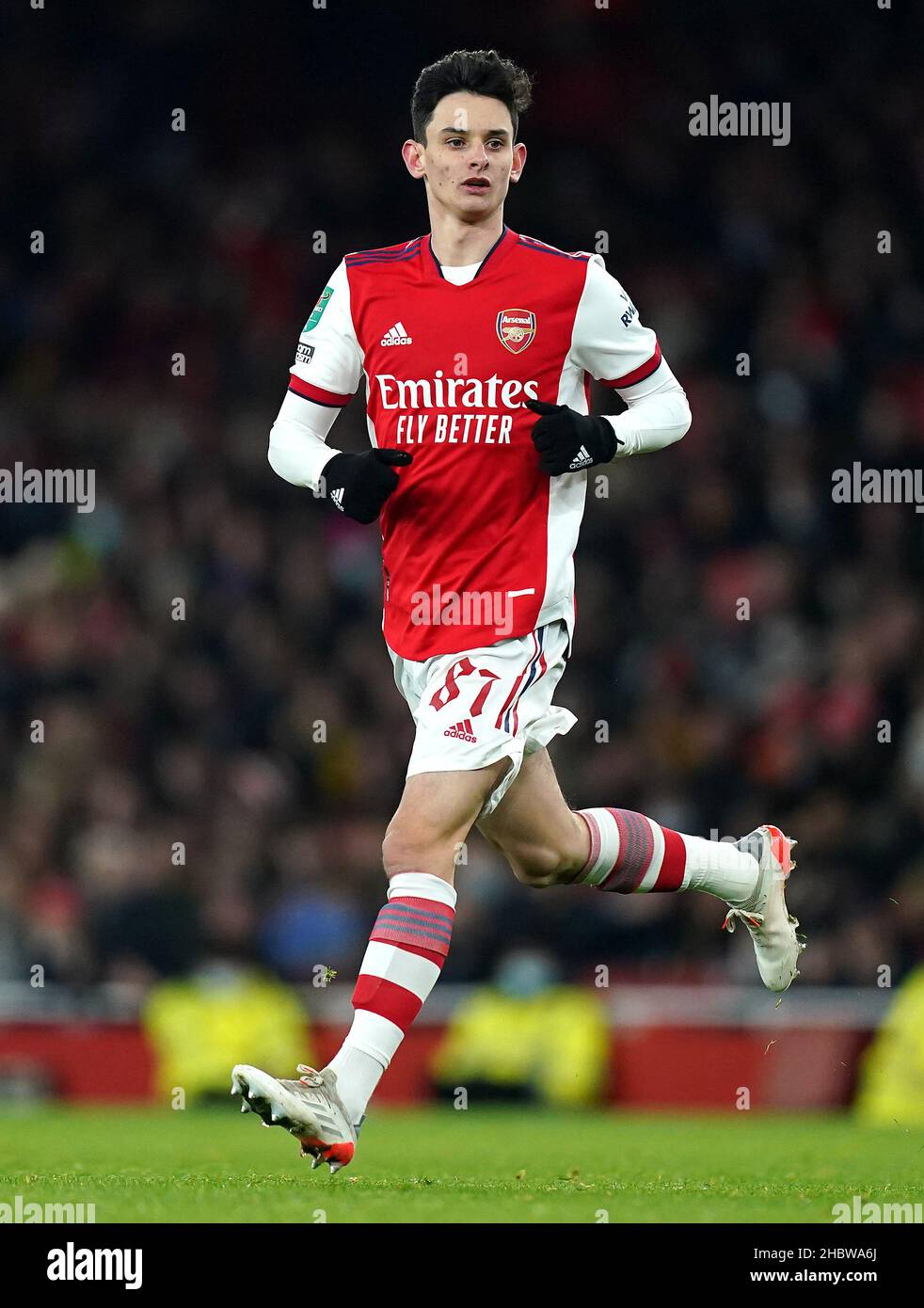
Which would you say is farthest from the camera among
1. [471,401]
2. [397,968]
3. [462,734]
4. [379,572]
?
[379,572]

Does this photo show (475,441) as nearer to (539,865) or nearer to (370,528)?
(539,865)

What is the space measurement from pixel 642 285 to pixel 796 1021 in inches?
229

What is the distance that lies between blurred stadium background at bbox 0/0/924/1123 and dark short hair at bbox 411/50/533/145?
18.3ft

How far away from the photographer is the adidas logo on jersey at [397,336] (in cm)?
561

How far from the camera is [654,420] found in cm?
580

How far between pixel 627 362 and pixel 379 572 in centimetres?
761

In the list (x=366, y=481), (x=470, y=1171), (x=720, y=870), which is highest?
(x=366, y=481)

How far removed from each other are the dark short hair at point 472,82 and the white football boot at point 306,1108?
8.23ft

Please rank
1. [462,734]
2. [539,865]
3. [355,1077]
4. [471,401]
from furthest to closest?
[539,865]
[471,401]
[462,734]
[355,1077]

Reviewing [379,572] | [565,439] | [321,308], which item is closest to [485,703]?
[565,439]

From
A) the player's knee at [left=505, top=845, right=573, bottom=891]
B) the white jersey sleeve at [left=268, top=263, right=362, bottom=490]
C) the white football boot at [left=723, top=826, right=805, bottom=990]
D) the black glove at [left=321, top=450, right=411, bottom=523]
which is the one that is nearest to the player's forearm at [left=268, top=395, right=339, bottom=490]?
the white jersey sleeve at [left=268, top=263, right=362, bottom=490]

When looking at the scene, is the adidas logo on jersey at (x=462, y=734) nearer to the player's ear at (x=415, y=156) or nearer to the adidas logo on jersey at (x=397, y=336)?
the adidas logo on jersey at (x=397, y=336)

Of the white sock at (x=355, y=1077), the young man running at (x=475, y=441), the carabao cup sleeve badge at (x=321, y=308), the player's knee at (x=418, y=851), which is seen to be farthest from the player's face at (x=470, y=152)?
the white sock at (x=355, y=1077)
